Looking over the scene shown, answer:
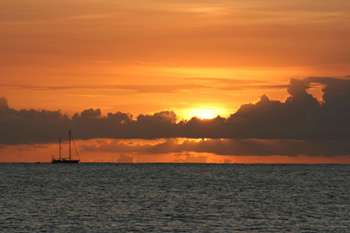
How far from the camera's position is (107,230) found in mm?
97812

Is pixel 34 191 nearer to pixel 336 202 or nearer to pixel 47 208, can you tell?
pixel 47 208

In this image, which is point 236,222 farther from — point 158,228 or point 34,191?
point 34,191

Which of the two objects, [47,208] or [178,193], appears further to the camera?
[178,193]

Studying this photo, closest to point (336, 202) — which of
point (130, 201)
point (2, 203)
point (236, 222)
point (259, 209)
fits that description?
point (259, 209)

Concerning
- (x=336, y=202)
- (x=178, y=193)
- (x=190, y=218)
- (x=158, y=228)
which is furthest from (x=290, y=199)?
(x=158, y=228)

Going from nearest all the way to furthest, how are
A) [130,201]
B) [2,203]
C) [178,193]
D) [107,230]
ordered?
[107,230], [2,203], [130,201], [178,193]

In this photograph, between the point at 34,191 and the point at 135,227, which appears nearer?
the point at 135,227

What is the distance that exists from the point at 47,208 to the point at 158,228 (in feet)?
97.7

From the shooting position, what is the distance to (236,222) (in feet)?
350

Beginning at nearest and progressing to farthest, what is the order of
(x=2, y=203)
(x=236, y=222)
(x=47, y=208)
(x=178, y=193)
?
1. (x=236, y=222)
2. (x=47, y=208)
3. (x=2, y=203)
4. (x=178, y=193)

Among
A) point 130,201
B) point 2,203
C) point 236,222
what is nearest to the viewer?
point 236,222

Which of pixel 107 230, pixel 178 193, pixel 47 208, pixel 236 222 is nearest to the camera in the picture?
pixel 107 230

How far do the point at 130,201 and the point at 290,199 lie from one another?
27.8 m

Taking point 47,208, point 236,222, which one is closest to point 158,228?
point 236,222
